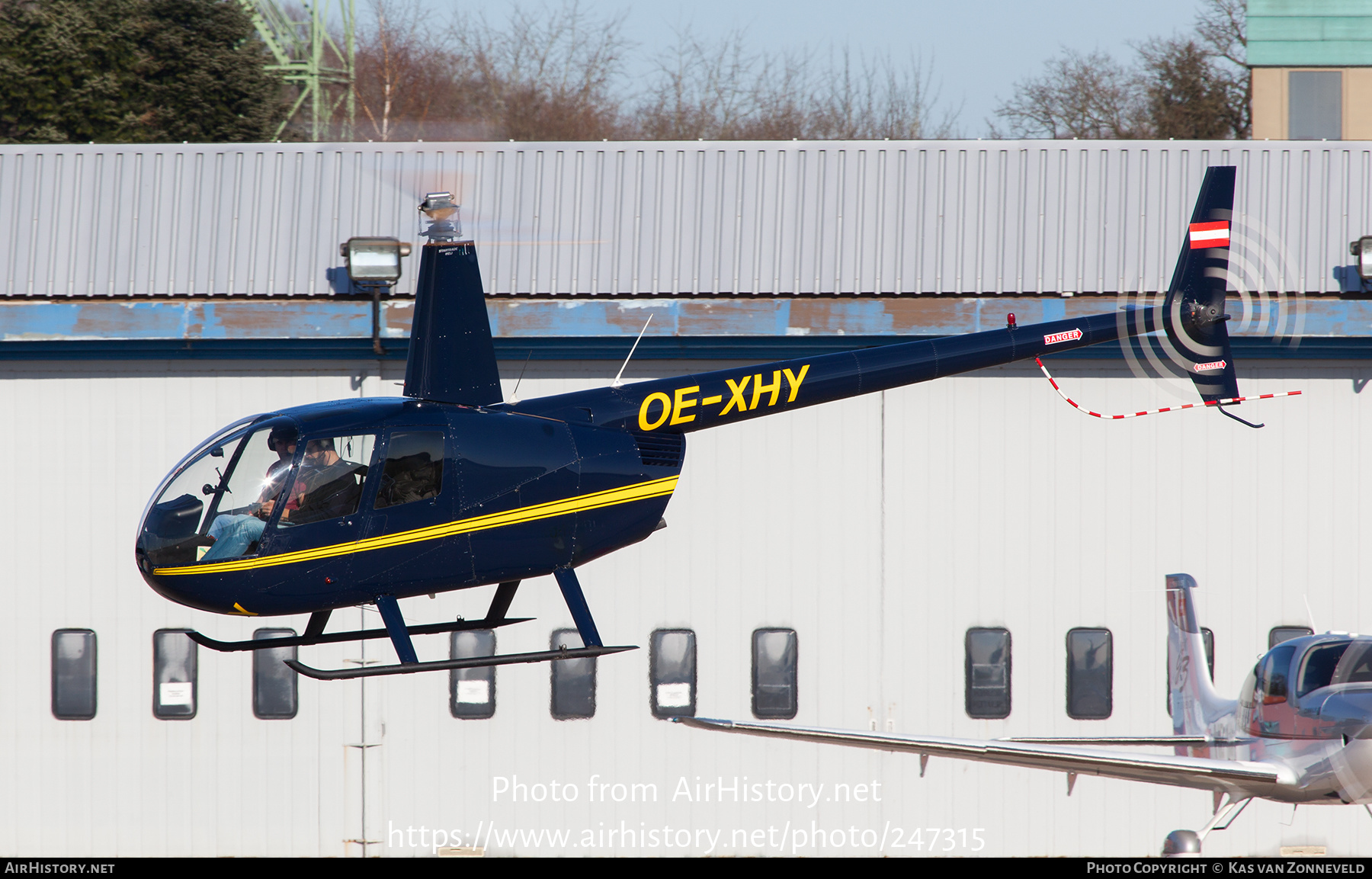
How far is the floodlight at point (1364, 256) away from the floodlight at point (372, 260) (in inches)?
413

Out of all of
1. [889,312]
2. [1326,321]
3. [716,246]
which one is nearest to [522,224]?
[716,246]

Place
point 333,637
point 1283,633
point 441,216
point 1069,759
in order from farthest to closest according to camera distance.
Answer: point 1283,633 → point 1069,759 → point 441,216 → point 333,637

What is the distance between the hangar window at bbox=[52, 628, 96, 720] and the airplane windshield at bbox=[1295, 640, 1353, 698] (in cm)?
1257

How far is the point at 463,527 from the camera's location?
941cm

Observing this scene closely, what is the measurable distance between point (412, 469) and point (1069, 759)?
5859 millimetres

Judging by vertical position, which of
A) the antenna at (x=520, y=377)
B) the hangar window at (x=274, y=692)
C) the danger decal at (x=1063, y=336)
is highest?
the danger decal at (x=1063, y=336)

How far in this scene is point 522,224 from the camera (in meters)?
14.7

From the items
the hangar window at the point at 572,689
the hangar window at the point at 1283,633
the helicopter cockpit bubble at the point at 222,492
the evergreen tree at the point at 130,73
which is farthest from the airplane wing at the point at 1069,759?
the evergreen tree at the point at 130,73

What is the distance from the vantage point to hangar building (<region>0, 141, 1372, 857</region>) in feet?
46.2

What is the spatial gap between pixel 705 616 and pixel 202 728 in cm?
583

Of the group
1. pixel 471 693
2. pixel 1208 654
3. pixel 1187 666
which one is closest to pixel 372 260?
pixel 471 693

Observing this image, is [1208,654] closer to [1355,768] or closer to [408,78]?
[1355,768]

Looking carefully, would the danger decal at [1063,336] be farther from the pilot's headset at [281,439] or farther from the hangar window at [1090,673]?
the pilot's headset at [281,439]

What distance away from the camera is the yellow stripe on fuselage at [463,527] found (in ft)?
29.1
